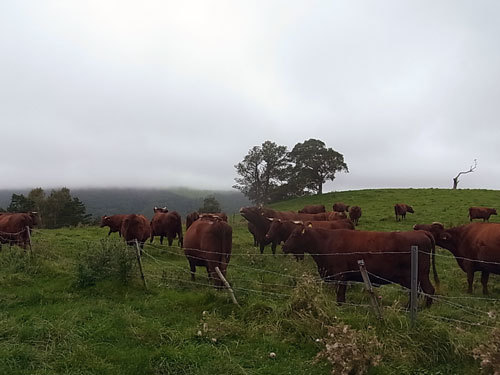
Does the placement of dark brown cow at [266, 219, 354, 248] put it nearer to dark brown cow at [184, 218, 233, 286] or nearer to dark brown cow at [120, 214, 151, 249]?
dark brown cow at [184, 218, 233, 286]

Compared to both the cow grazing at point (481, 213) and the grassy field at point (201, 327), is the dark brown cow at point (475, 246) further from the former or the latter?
the cow grazing at point (481, 213)

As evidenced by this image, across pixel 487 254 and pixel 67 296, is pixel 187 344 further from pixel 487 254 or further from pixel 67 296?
pixel 487 254

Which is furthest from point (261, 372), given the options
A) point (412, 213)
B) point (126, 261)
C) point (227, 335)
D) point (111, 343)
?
point (412, 213)

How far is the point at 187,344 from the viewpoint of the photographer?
6098 mm

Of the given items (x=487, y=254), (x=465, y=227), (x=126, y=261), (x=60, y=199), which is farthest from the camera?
(x=60, y=199)

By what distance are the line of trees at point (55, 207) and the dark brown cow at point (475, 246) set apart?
46.8m

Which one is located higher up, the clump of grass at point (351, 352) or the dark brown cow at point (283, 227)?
the dark brown cow at point (283, 227)

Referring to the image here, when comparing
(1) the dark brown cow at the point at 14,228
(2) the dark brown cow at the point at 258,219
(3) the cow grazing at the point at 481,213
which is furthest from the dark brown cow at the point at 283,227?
(3) the cow grazing at the point at 481,213

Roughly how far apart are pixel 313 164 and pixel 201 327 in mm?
44214

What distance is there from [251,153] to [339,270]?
4549 cm

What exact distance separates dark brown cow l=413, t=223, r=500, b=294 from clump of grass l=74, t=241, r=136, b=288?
7.86 m

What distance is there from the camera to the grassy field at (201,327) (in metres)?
5.42

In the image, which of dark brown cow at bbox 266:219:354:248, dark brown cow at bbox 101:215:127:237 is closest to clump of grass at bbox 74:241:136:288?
dark brown cow at bbox 266:219:354:248

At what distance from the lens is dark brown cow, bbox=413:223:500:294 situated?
9922mm
